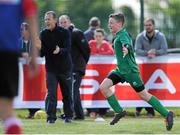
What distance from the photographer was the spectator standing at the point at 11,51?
6609 mm

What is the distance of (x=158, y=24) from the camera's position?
20469mm

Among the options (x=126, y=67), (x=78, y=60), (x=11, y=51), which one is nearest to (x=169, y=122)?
(x=126, y=67)

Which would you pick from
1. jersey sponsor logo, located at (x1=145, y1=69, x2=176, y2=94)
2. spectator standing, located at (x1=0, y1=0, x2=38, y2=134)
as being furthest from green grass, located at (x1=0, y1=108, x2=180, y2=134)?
spectator standing, located at (x1=0, y1=0, x2=38, y2=134)

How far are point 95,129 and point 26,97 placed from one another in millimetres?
4153

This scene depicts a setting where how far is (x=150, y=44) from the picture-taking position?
1598 centimetres

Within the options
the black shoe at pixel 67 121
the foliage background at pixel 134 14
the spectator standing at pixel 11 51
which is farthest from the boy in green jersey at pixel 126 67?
the foliage background at pixel 134 14

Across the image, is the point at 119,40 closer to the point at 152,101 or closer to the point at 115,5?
the point at 152,101

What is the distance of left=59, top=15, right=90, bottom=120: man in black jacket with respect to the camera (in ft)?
47.5

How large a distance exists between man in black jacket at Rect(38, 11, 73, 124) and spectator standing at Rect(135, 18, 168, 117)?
110 inches

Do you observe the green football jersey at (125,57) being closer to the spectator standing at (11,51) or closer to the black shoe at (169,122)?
the black shoe at (169,122)

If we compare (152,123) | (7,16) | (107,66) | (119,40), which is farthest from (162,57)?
(7,16)

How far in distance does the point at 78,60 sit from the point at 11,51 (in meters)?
8.05

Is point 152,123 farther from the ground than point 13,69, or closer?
closer

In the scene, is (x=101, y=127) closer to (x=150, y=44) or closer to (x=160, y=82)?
(x=160, y=82)
